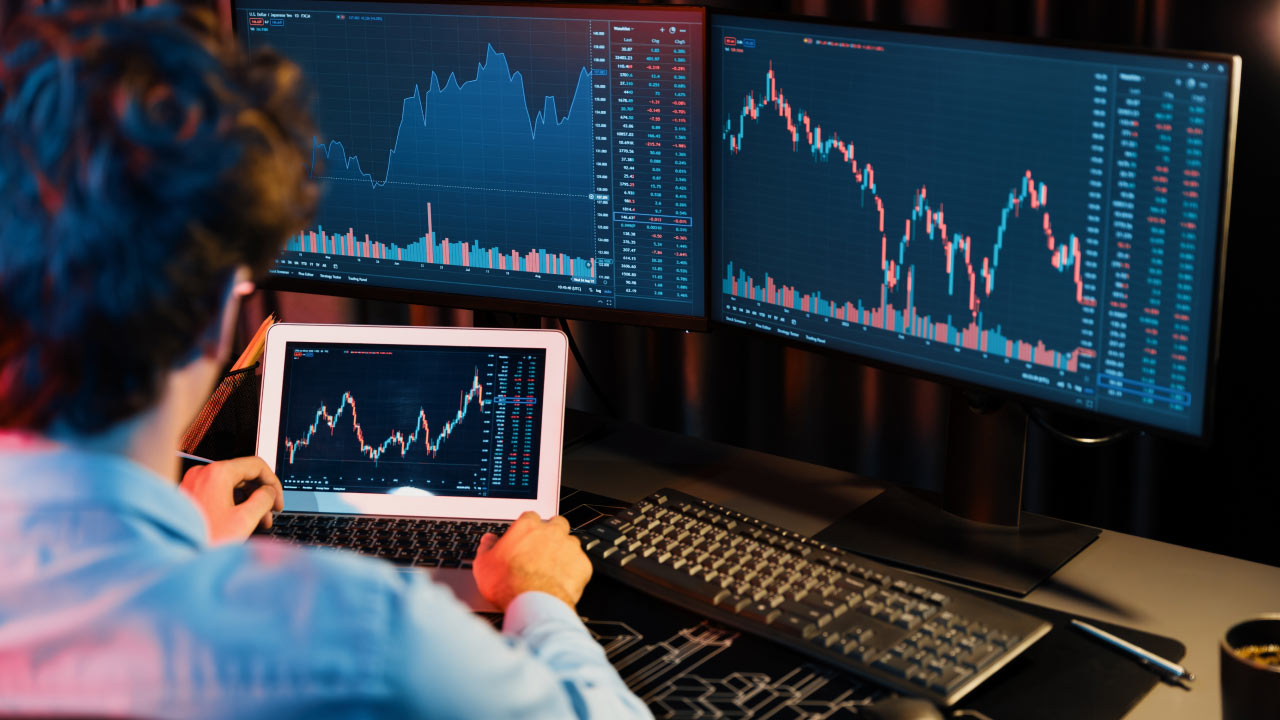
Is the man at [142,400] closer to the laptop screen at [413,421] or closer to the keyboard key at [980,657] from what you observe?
the keyboard key at [980,657]

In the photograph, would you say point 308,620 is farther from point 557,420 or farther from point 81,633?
point 557,420

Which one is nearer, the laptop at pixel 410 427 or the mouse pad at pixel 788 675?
the mouse pad at pixel 788 675

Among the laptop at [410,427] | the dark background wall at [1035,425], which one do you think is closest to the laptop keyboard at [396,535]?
the laptop at [410,427]

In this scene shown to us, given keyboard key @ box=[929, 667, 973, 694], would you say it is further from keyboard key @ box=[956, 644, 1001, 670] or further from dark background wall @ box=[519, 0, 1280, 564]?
dark background wall @ box=[519, 0, 1280, 564]

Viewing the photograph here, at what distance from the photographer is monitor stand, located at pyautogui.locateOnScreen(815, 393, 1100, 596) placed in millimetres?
1234

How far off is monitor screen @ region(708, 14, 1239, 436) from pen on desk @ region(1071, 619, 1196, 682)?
0.62 feet

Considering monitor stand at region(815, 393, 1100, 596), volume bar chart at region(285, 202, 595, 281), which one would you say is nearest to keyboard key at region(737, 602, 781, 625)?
monitor stand at region(815, 393, 1100, 596)

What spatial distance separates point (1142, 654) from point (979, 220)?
0.42 m

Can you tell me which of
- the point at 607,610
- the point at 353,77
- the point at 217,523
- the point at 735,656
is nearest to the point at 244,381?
the point at 217,523

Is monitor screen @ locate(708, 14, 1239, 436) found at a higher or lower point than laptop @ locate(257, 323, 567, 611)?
higher

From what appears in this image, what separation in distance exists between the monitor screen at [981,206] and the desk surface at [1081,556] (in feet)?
0.60

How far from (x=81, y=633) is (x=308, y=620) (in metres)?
0.11

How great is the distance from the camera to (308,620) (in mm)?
634

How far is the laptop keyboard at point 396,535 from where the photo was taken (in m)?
1.24
